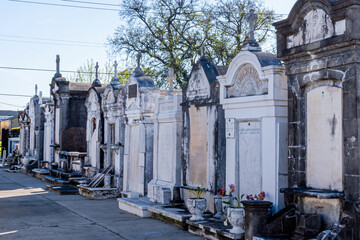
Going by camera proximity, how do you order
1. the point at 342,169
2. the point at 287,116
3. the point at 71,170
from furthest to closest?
the point at 71,170
the point at 287,116
the point at 342,169

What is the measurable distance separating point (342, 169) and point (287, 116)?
175cm

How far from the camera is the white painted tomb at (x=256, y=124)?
338 inches

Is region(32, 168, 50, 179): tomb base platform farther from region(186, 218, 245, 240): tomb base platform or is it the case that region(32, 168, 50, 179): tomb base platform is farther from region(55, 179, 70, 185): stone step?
region(186, 218, 245, 240): tomb base platform

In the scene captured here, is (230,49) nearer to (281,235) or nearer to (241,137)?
(241,137)

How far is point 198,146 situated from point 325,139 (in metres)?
4.11

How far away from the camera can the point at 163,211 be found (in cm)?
1126

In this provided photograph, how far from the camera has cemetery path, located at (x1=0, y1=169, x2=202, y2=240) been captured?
9.92m

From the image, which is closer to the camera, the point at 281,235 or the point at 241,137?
the point at 281,235

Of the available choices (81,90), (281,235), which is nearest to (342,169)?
(281,235)

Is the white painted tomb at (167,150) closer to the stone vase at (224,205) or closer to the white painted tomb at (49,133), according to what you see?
the stone vase at (224,205)

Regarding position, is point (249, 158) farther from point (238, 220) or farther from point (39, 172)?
point (39, 172)

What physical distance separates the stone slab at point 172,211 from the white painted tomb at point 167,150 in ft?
1.32

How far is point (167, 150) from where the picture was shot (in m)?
12.7

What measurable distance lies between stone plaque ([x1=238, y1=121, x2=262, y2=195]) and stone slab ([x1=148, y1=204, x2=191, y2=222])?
5.18ft
